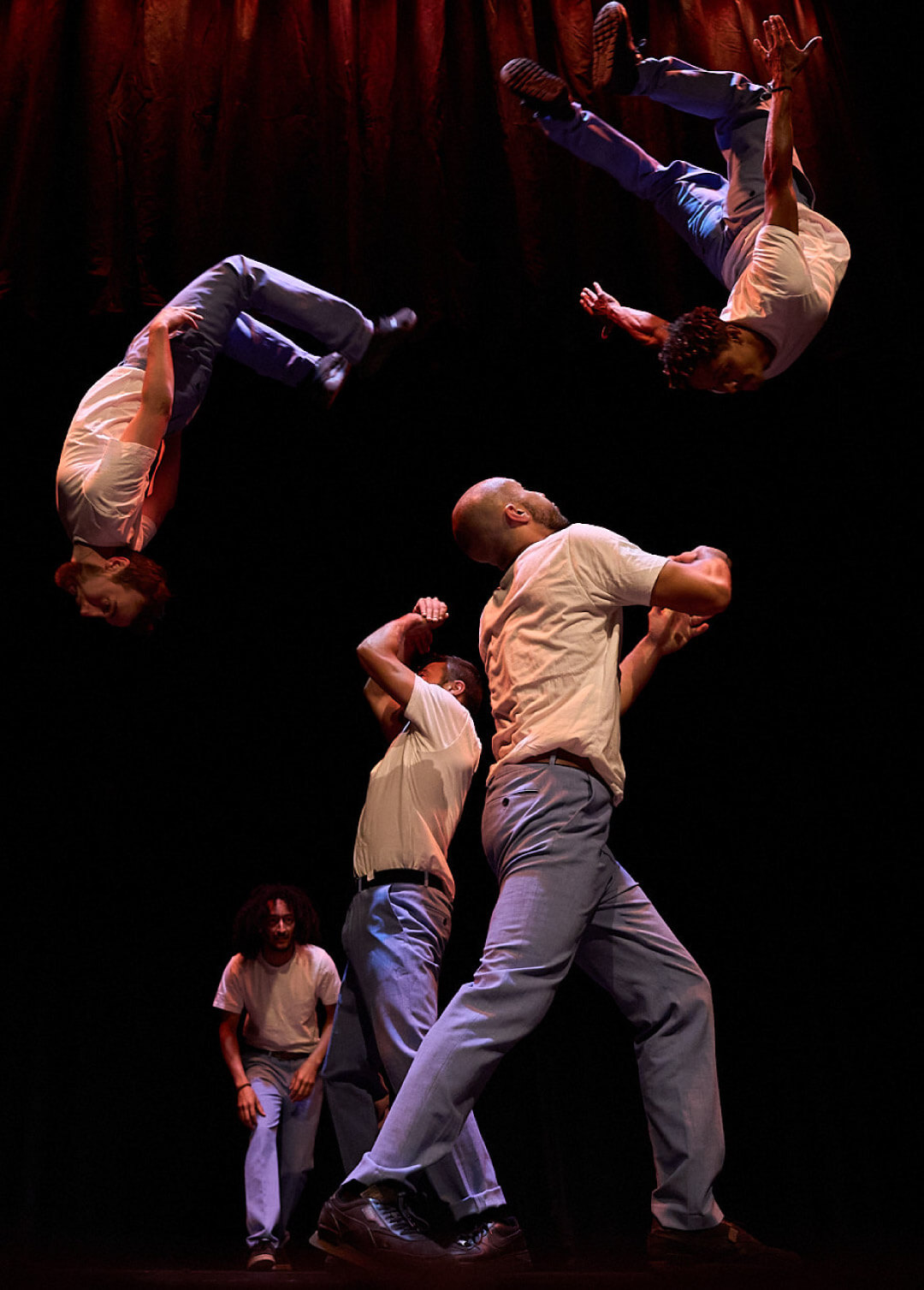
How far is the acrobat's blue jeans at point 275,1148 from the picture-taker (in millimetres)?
3619

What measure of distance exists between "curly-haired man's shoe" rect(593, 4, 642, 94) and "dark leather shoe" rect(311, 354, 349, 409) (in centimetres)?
127

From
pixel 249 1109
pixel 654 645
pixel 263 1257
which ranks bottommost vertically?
pixel 263 1257

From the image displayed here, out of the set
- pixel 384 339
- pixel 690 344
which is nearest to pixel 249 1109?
pixel 384 339

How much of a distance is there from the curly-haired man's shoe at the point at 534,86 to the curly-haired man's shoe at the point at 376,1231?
11.1 feet

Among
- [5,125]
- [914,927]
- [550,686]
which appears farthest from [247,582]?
[914,927]

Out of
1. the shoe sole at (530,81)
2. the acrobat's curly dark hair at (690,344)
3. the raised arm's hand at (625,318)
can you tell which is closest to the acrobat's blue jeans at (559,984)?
the acrobat's curly dark hair at (690,344)

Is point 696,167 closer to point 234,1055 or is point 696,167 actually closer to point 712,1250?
point 712,1250

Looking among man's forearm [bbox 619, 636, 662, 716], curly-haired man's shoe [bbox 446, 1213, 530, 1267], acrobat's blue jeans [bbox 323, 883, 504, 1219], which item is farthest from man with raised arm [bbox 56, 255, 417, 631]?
curly-haired man's shoe [bbox 446, 1213, 530, 1267]

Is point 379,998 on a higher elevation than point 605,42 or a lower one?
lower

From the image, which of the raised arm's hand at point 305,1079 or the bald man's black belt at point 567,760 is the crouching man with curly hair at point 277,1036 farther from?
the bald man's black belt at point 567,760

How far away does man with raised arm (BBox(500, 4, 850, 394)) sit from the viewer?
3.06 meters

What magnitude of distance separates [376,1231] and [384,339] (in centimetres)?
282

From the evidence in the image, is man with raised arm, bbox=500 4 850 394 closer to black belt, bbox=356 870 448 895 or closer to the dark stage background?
the dark stage background

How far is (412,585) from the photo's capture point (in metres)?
4.72
